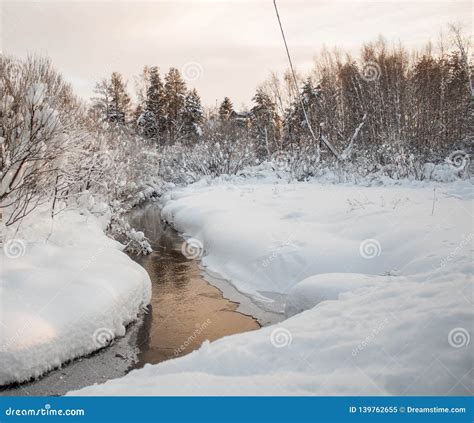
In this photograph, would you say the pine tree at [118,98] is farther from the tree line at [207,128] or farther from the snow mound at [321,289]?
the snow mound at [321,289]

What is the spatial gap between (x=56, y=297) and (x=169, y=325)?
1.85 meters

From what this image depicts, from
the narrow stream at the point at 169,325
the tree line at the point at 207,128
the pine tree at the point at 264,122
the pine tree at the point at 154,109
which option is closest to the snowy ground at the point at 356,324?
the narrow stream at the point at 169,325

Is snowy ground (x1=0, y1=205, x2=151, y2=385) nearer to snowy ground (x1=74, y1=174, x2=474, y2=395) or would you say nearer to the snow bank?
snowy ground (x1=74, y1=174, x2=474, y2=395)

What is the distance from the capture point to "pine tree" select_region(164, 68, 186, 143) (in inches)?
1497

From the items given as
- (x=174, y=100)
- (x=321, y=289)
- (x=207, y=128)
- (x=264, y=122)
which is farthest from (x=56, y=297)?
(x=174, y=100)

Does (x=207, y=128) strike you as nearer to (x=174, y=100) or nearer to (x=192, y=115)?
(x=192, y=115)

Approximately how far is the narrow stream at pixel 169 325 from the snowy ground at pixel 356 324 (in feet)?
2.30

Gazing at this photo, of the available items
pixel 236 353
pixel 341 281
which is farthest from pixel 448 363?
pixel 341 281

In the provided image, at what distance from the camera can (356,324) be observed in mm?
3570

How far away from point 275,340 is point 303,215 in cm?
788

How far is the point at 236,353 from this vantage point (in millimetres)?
3361

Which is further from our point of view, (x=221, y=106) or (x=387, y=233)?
(x=221, y=106)

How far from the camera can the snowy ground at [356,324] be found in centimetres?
→ 275
